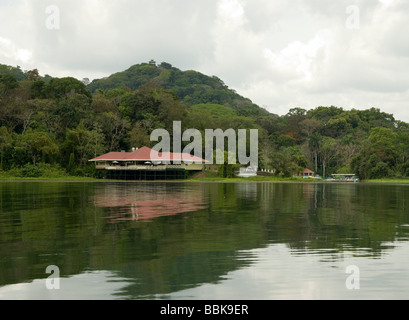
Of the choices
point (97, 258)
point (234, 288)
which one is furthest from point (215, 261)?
point (97, 258)

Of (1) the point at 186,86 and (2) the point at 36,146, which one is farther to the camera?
(1) the point at 186,86

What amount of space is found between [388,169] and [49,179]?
54.3m

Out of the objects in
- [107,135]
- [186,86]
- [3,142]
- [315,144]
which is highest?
[186,86]

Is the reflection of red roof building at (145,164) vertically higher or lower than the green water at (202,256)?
higher

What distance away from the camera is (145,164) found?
65.7 metres

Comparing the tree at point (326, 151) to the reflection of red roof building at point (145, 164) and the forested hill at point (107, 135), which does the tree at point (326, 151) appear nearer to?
the forested hill at point (107, 135)

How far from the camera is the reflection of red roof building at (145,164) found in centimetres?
6444

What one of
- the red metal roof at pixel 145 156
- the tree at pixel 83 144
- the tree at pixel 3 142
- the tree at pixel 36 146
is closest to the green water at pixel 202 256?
the red metal roof at pixel 145 156

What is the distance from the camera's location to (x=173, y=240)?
12227mm

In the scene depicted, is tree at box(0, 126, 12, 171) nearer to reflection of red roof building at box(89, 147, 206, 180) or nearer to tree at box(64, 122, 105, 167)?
tree at box(64, 122, 105, 167)

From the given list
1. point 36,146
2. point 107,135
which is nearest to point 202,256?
point 36,146

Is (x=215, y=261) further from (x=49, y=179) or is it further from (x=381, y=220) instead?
(x=49, y=179)

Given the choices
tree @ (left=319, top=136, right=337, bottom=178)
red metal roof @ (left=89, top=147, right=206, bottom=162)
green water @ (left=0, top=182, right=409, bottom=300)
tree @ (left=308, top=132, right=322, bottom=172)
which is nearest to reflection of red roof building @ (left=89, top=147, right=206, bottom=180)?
red metal roof @ (left=89, top=147, right=206, bottom=162)

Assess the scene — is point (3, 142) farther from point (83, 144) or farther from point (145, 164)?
point (145, 164)
